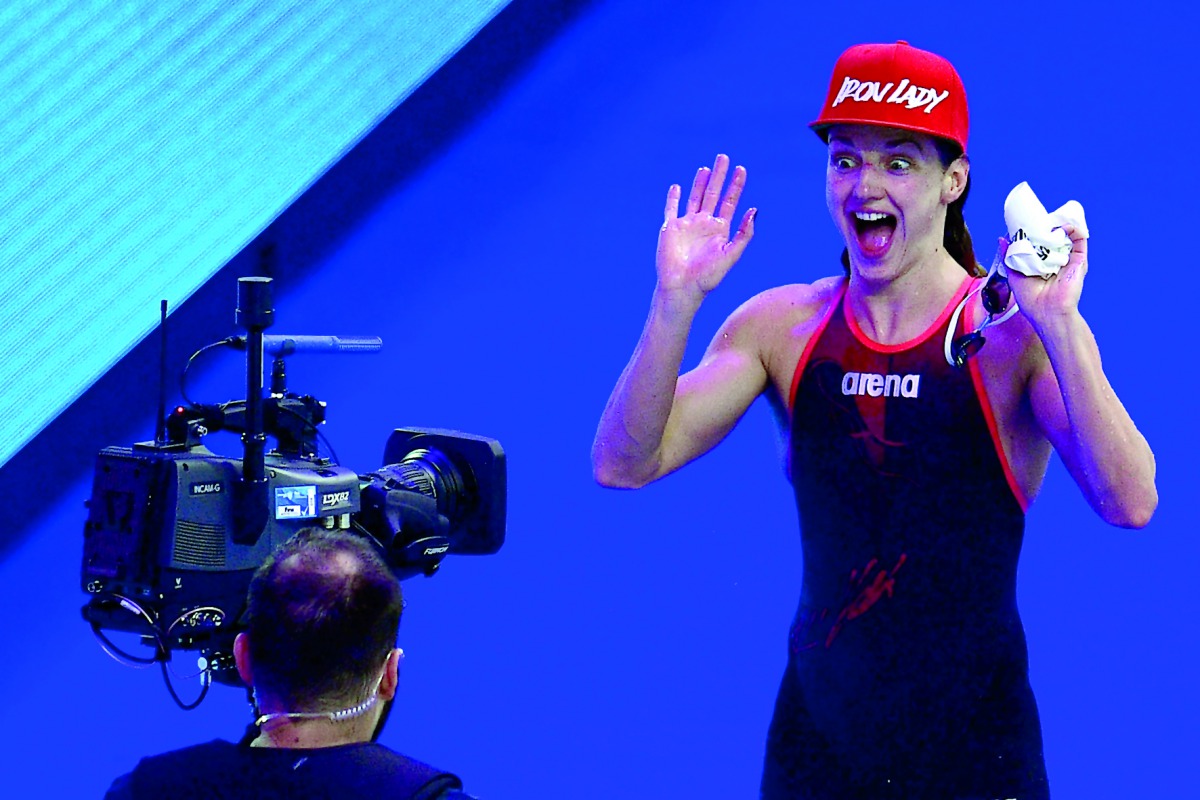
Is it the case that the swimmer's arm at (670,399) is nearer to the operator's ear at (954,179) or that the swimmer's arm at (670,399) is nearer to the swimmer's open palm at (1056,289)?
the operator's ear at (954,179)

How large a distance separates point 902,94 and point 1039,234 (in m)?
0.32

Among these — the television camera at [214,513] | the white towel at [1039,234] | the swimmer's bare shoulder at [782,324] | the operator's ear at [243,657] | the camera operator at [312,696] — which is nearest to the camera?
the camera operator at [312,696]

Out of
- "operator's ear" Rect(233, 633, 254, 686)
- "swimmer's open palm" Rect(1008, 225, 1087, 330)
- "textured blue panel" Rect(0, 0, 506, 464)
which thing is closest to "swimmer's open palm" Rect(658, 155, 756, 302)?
"swimmer's open palm" Rect(1008, 225, 1087, 330)

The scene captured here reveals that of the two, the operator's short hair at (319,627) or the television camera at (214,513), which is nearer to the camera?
the operator's short hair at (319,627)

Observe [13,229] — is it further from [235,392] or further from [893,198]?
[893,198]

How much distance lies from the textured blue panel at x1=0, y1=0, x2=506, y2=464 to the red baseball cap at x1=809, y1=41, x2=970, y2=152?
2.20 metres

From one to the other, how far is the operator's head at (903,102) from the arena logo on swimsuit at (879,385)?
0.20 m

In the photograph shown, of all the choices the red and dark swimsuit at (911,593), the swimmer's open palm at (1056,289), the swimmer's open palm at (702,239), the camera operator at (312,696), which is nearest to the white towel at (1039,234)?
the swimmer's open palm at (1056,289)

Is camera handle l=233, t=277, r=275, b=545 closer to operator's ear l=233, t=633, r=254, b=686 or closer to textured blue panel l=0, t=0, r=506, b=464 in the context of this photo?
operator's ear l=233, t=633, r=254, b=686

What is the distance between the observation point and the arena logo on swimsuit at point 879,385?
7.38 ft

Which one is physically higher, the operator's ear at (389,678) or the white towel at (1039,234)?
the white towel at (1039,234)

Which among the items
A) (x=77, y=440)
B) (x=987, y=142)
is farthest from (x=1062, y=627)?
(x=77, y=440)

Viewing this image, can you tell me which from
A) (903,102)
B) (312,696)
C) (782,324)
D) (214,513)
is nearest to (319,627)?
(312,696)

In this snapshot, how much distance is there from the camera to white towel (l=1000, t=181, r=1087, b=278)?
202 cm
